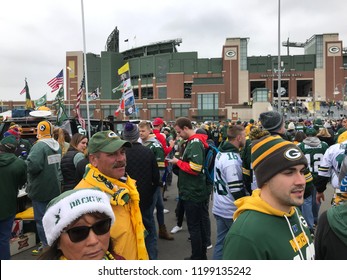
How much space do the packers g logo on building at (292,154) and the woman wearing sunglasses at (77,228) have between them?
45.7 inches

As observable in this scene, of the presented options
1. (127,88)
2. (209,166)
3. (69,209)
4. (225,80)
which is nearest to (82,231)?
(69,209)

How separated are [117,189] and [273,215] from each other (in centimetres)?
141

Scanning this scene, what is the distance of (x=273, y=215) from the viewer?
6.11 feet

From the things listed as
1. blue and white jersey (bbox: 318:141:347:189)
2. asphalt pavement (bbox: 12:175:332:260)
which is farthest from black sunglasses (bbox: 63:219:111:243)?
blue and white jersey (bbox: 318:141:347:189)

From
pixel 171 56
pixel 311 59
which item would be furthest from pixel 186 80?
pixel 311 59

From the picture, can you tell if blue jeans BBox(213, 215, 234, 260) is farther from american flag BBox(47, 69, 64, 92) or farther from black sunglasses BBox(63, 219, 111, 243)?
american flag BBox(47, 69, 64, 92)

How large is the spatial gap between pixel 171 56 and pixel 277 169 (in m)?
80.3

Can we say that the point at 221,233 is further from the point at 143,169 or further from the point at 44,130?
the point at 44,130

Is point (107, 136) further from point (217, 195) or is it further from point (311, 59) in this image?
point (311, 59)

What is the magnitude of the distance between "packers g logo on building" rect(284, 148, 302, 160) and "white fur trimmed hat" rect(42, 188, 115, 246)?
3.79 ft

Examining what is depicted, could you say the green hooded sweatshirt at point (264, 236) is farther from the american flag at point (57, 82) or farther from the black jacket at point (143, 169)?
the american flag at point (57, 82)

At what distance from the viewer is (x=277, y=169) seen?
1.98 metres

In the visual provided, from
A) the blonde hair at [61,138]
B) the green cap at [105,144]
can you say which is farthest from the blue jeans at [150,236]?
the blonde hair at [61,138]

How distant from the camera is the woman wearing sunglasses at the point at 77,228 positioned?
180 cm
